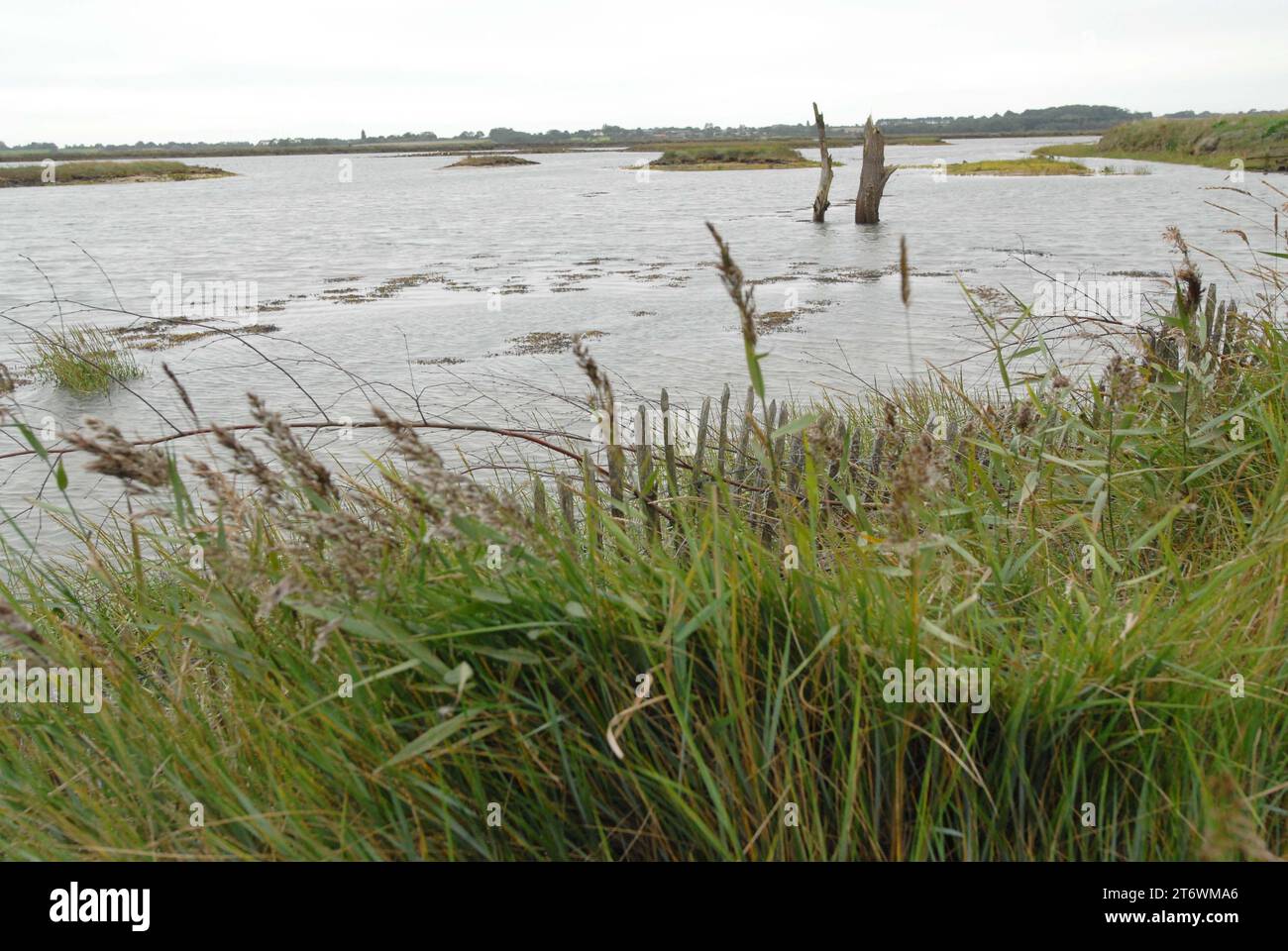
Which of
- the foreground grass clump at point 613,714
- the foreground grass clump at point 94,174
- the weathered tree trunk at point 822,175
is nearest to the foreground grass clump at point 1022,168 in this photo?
the weathered tree trunk at point 822,175

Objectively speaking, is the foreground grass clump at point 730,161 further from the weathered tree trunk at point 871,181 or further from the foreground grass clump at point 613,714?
the foreground grass clump at point 613,714

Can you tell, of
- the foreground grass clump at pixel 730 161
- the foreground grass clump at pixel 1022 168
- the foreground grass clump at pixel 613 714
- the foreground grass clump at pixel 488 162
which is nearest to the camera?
the foreground grass clump at pixel 613 714

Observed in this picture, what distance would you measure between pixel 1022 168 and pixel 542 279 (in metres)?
47.6

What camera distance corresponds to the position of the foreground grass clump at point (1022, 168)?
189 ft

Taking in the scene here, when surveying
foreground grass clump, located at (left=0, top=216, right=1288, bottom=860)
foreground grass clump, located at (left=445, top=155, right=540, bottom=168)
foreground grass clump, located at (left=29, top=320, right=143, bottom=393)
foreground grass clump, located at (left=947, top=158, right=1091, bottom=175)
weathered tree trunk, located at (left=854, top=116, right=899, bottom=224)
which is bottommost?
foreground grass clump, located at (left=0, top=216, right=1288, bottom=860)

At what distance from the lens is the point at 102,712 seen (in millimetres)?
2131

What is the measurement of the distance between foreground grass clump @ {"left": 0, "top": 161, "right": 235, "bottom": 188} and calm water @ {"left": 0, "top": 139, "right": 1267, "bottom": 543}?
124ft

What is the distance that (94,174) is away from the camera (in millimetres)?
92250

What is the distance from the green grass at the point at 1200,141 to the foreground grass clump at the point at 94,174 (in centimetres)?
7640

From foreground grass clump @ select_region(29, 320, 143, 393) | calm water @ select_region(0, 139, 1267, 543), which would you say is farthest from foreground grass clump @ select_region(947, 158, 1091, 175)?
foreground grass clump @ select_region(29, 320, 143, 393)

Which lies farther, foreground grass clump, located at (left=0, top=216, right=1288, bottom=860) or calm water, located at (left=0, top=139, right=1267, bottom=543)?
calm water, located at (left=0, top=139, right=1267, bottom=543)

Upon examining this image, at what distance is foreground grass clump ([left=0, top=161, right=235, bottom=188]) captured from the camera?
81500 millimetres

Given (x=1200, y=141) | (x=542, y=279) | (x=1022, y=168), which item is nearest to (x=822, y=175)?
(x=542, y=279)

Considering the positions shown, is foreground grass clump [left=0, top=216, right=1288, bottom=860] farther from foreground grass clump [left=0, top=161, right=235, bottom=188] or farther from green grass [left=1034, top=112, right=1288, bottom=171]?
foreground grass clump [left=0, top=161, right=235, bottom=188]
